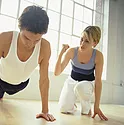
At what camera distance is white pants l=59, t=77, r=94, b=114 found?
4.44ft

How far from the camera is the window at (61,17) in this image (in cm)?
272

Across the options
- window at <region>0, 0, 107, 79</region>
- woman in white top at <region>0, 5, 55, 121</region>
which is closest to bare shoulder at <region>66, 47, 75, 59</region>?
woman in white top at <region>0, 5, 55, 121</region>

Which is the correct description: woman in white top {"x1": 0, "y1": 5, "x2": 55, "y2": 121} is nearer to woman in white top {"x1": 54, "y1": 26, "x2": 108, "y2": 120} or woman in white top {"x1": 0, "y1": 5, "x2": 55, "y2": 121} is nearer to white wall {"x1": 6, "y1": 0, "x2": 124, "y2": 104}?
woman in white top {"x1": 54, "y1": 26, "x2": 108, "y2": 120}

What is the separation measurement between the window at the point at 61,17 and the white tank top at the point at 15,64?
158 cm

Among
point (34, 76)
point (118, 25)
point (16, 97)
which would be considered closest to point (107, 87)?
point (118, 25)

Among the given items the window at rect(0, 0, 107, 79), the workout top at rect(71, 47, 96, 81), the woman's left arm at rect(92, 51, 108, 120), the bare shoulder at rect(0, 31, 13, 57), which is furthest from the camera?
the window at rect(0, 0, 107, 79)

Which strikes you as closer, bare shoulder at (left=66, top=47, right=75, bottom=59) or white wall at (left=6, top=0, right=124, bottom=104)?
bare shoulder at (left=66, top=47, right=75, bottom=59)

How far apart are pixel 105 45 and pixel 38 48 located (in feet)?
9.66

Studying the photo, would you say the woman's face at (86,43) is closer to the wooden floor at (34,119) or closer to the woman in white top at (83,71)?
the woman in white top at (83,71)

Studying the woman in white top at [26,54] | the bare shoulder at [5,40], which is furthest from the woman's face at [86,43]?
the bare shoulder at [5,40]

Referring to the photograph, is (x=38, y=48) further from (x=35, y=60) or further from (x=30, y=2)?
(x=30, y=2)

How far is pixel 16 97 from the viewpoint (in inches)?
94.5

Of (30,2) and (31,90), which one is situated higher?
(30,2)

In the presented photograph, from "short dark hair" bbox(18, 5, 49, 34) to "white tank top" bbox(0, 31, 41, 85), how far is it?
201mm
